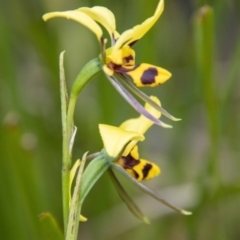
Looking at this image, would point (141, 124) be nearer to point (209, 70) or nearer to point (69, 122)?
point (69, 122)

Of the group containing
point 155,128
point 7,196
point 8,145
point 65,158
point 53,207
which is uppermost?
point 65,158

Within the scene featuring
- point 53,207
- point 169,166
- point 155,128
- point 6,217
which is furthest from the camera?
point 155,128

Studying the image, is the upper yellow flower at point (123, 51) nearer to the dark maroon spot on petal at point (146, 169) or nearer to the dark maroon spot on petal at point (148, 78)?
the dark maroon spot on petal at point (148, 78)

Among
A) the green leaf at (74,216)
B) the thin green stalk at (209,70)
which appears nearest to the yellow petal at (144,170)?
the green leaf at (74,216)

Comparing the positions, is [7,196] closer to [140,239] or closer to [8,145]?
[8,145]

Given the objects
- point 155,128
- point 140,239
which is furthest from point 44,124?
point 155,128

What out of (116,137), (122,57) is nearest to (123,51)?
(122,57)
